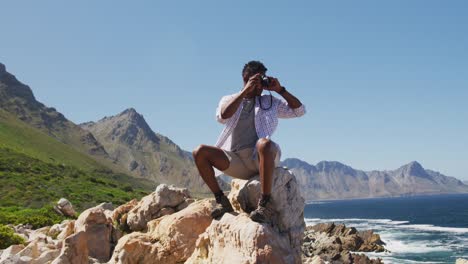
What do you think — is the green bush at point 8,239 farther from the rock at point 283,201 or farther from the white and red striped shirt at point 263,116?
the white and red striped shirt at point 263,116

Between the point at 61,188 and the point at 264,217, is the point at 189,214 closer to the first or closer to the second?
the point at 264,217

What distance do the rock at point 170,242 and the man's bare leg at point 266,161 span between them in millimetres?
3386

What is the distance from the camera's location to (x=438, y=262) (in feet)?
176

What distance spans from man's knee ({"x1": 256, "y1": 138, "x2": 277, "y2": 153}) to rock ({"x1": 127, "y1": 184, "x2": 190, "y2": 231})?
7.54 m

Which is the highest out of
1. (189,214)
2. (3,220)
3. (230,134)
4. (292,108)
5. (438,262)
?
(292,108)

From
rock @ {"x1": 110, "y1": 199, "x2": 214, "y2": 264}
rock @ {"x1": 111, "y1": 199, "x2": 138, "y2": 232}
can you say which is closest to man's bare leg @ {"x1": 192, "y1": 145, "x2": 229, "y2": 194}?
rock @ {"x1": 110, "y1": 199, "x2": 214, "y2": 264}

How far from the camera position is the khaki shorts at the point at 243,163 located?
8.83 metres

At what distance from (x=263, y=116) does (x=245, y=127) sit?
16.9 inches

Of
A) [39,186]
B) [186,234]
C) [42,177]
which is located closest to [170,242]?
[186,234]

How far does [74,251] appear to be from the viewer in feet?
42.5

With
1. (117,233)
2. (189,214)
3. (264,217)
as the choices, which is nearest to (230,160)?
(264,217)

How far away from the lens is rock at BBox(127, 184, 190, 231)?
581 inches

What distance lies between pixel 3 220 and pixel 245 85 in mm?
27544

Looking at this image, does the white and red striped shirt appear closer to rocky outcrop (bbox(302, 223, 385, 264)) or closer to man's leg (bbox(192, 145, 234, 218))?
man's leg (bbox(192, 145, 234, 218))
